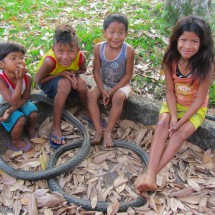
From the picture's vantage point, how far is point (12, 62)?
325 centimetres

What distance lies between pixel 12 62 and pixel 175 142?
1.78 meters

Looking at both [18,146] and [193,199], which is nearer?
[193,199]

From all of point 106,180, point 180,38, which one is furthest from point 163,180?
point 180,38

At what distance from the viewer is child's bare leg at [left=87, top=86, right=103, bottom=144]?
3.70 m

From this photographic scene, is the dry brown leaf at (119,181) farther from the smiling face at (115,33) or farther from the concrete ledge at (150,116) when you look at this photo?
the smiling face at (115,33)

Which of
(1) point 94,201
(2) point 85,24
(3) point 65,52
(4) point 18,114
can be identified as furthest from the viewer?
(2) point 85,24

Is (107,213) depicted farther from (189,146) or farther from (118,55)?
(118,55)

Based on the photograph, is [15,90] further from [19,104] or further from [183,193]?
[183,193]

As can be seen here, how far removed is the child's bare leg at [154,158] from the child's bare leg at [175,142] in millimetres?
43

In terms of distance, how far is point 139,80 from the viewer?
4.32 metres

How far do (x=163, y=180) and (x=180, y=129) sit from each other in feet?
1.74

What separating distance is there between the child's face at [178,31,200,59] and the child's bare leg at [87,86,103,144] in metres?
1.09

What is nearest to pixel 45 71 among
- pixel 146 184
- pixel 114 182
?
pixel 114 182

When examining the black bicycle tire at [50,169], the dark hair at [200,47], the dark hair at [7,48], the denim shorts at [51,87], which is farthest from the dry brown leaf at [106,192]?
the dark hair at [7,48]
